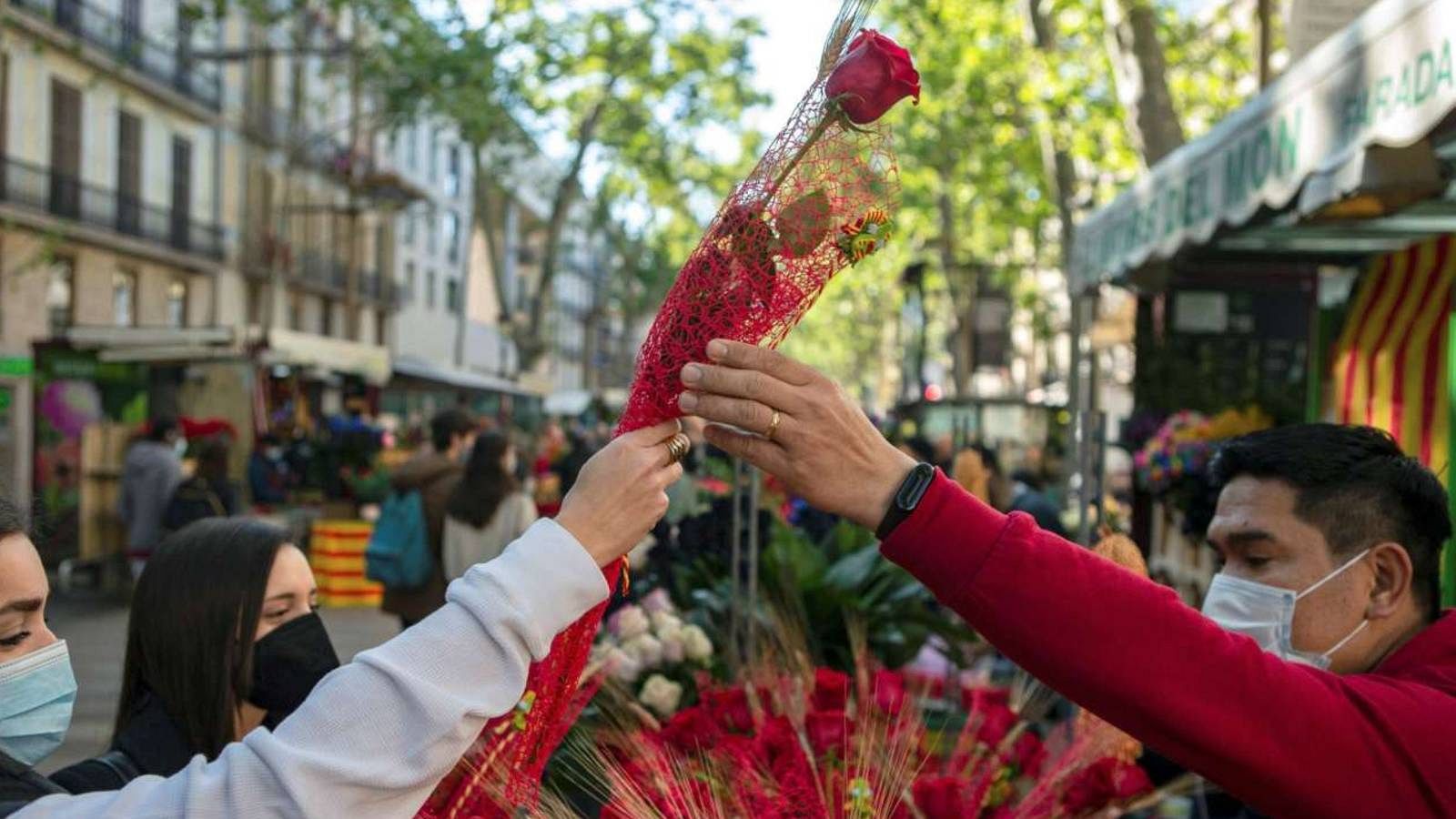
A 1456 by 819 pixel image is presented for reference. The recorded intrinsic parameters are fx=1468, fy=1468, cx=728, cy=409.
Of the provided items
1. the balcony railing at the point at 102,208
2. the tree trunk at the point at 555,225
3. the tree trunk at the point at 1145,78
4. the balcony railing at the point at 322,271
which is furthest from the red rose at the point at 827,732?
the balcony railing at the point at 322,271

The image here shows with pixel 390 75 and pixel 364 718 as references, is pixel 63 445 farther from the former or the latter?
pixel 364 718

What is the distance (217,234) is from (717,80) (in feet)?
49.7

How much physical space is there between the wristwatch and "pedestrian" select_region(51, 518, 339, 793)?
1.44 m

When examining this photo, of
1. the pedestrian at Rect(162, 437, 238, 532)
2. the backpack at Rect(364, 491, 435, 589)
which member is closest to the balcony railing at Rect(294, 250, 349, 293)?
the pedestrian at Rect(162, 437, 238, 532)

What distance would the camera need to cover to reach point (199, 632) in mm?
2588

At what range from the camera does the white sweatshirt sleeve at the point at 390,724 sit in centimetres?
138

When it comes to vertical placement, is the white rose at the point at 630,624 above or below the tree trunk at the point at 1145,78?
below

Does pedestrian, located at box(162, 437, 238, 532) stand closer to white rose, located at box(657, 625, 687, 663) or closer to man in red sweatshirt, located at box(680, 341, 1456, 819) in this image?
white rose, located at box(657, 625, 687, 663)

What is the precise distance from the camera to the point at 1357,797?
160 cm

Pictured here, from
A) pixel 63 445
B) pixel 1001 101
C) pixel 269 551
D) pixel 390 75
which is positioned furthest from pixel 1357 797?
pixel 390 75

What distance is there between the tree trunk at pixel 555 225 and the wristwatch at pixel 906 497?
23.3 meters

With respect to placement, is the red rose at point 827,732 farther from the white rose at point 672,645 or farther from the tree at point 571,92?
the tree at point 571,92

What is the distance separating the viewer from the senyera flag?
164 cm

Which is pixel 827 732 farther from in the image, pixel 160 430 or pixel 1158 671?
pixel 160 430
